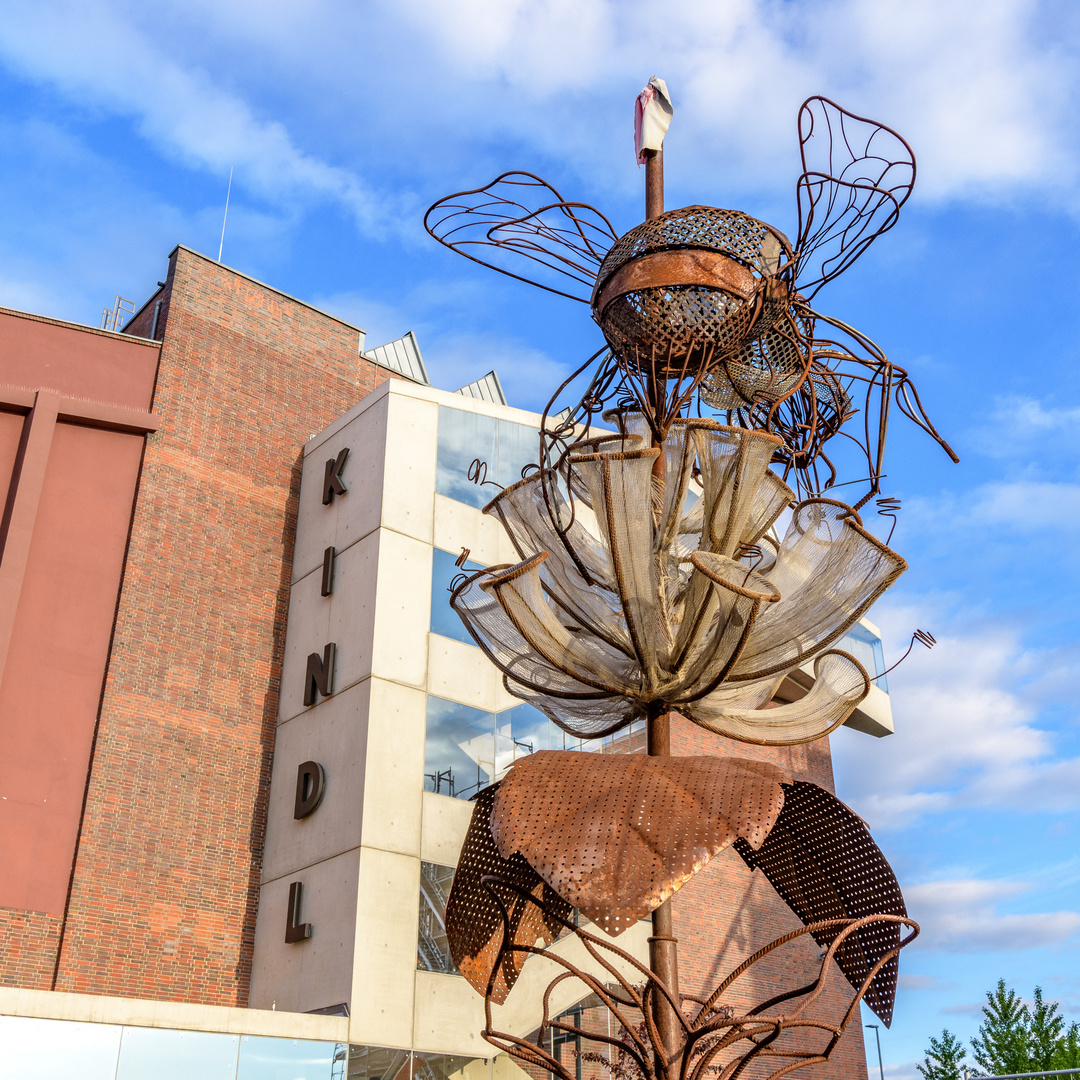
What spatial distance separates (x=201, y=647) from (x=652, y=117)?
13.2 meters

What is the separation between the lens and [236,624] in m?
20.0

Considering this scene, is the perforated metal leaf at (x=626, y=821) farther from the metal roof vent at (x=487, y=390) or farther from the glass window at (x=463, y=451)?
the metal roof vent at (x=487, y=390)

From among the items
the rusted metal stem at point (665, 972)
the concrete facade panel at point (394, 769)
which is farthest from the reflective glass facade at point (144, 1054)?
the rusted metal stem at point (665, 972)

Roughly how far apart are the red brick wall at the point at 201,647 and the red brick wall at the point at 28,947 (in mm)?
207

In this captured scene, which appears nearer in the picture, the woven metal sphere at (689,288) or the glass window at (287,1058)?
the woven metal sphere at (689,288)

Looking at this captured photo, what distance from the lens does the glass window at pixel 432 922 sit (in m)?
16.8

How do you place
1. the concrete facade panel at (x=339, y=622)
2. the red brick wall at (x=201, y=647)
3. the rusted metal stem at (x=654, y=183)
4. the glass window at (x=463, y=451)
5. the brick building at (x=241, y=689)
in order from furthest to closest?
the glass window at (x=463, y=451) → the concrete facade panel at (x=339, y=622) → the red brick wall at (x=201, y=647) → the brick building at (x=241, y=689) → the rusted metal stem at (x=654, y=183)

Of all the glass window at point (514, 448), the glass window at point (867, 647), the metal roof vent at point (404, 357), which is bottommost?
the glass window at point (867, 647)

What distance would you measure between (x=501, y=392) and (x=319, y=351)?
21.5 feet

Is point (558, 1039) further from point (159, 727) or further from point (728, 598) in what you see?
point (728, 598)

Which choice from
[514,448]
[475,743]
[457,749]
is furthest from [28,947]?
[514,448]

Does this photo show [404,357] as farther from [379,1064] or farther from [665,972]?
[665,972]

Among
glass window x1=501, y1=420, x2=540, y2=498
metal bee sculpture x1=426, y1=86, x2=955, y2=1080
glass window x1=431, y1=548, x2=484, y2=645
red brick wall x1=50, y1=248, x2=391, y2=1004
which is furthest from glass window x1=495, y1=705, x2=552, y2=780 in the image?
metal bee sculpture x1=426, y1=86, x2=955, y2=1080

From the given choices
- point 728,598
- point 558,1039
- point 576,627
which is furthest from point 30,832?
point 728,598
